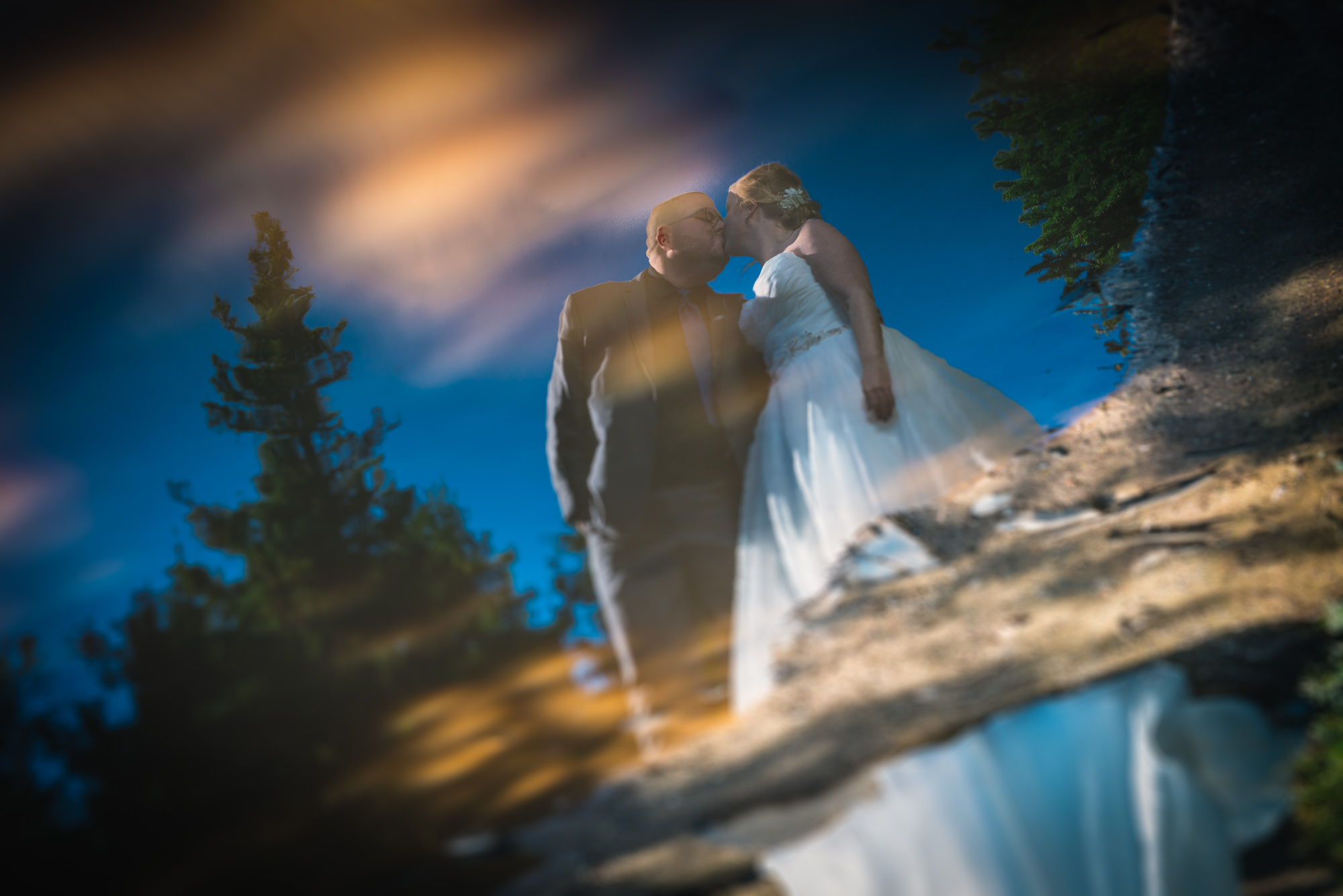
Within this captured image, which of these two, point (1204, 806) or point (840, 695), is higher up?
point (840, 695)

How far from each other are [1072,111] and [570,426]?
3236 mm

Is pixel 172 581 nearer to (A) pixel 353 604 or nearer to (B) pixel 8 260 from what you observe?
(A) pixel 353 604

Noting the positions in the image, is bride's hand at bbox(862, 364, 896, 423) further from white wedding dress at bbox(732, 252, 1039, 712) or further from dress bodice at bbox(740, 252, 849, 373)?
dress bodice at bbox(740, 252, 849, 373)

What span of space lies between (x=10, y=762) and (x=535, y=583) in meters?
1.45

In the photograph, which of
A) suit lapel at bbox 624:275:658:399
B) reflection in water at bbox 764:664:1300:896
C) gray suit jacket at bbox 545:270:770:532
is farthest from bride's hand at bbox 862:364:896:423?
reflection in water at bbox 764:664:1300:896

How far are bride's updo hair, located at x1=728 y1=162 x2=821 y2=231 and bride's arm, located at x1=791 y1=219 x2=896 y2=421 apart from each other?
0.46 ft

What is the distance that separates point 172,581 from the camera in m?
2.29

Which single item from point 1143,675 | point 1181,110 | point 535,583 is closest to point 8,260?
point 535,583

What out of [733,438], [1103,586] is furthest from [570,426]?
[1103,586]

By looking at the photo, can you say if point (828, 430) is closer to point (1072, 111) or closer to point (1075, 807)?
point (1075, 807)

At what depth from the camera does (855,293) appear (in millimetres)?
2643

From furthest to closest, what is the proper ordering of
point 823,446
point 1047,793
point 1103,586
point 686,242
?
point 686,242 < point 823,446 < point 1103,586 < point 1047,793

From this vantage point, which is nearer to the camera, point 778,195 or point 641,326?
point 641,326

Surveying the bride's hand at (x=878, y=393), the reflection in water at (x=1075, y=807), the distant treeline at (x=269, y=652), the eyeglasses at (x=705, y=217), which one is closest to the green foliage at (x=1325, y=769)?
the reflection in water at (x=1075, y=807)
